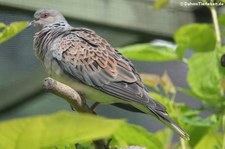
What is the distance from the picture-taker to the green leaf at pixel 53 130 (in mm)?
319

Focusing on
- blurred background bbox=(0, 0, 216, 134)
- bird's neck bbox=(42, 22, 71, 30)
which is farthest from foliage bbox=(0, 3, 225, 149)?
blurred background bbox=(0, 0, 216, 134)

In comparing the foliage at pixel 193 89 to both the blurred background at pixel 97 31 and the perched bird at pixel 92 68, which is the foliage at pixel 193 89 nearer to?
the perched bird at pixel 92 68

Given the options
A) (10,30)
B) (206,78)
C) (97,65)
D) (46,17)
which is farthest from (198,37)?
(10,30)

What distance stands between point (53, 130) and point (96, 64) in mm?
952

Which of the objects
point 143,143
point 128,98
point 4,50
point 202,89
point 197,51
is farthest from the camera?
point 4,50

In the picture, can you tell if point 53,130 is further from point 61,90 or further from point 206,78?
point 206,78

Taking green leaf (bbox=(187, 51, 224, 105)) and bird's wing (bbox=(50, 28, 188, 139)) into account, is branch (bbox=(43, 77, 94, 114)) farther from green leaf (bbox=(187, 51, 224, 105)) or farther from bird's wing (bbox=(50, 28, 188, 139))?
green leaf (bbox=(187, 51, 224, 105))

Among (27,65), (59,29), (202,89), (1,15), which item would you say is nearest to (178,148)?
(202,89)

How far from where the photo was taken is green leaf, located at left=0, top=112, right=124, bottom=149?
319mm

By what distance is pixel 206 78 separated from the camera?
50.0 inches

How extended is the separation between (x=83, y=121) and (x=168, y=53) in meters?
1.01

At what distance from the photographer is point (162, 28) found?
2.31 m

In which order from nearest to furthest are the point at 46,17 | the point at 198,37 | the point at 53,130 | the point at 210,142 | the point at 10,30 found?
the point at 53,130 < the point at 10,30 < the point at 210,142 < the point at 198,37 < the point at 46,17

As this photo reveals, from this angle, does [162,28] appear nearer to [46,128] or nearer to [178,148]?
[178,148]
